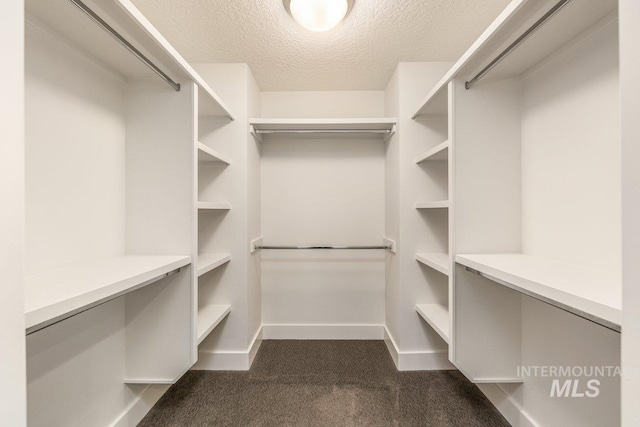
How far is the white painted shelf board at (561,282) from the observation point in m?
0.69

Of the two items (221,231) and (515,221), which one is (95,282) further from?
(515,221)

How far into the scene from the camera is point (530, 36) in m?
1.08

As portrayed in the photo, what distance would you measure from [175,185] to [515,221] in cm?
175

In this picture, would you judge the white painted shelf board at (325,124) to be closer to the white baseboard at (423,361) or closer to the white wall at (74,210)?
the white wall at (74,210)

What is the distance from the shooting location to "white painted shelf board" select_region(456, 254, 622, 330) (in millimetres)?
695

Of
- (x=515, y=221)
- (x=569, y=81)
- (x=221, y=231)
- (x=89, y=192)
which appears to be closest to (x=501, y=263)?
(x=515, y=221)

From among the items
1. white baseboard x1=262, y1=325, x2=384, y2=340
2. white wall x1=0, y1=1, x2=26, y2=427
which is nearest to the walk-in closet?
white wall x1=0, y1=1, x2=26, y2=427

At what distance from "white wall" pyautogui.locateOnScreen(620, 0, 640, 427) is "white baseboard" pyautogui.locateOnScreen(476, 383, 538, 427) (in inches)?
43.8

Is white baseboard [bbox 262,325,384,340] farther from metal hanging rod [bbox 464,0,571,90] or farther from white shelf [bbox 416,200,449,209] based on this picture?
metal hanging rod [bbox 464,0,571,90]

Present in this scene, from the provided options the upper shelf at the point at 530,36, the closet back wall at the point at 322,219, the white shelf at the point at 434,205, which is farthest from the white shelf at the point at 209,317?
the upper shelf at the point at 530,36

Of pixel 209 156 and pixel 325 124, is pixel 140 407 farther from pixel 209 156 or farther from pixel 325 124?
pixel 325 124

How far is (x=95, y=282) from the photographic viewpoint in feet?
3.05

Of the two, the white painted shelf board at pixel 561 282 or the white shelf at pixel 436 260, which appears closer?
the white painted shelf board at pixel 561 282

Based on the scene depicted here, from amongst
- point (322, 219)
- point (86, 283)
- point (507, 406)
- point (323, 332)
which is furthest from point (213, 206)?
point (507, 406)
